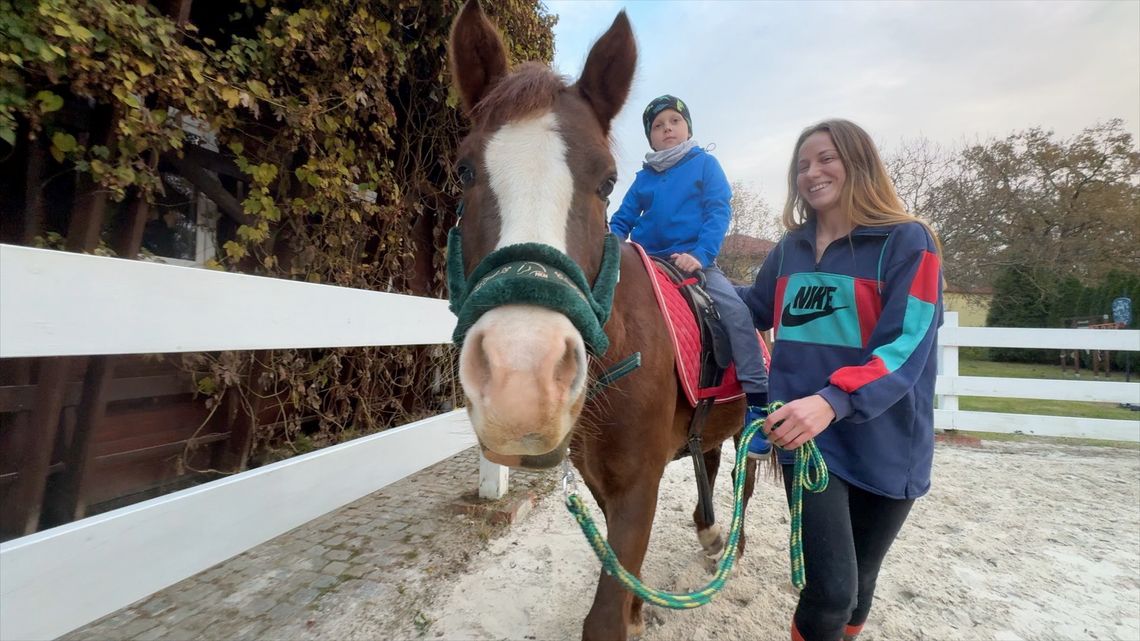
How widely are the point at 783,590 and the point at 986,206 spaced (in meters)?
25.1

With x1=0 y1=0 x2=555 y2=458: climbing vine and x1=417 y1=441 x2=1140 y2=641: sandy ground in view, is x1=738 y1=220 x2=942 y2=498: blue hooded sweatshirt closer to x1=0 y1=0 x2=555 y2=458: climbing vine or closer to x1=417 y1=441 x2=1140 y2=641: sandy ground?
x1=417 y1=441 x2=1140 y2=641: sandy ground

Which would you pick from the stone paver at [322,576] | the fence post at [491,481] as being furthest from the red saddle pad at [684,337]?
the fence post at [491,481]

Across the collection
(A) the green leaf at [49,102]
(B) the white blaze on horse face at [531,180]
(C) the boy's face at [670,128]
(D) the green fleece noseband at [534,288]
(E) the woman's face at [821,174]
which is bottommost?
(D) the green fleece noseband at [534,288]

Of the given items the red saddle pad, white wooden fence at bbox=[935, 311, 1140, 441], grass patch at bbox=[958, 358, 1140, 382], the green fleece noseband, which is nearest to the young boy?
the red saddle pad

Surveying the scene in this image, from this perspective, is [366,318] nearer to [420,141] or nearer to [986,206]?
[420,141]

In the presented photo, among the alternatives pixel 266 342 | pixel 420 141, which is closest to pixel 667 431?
pixel 266 342

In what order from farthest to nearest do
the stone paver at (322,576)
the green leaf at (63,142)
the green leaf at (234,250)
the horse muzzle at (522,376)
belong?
the green leaf at (234,250) → the green leaf at (63,142) → the stone paver at (322,576) → the horse muzzle at (522,376)

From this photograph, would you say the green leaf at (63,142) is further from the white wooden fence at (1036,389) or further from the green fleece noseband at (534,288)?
the white wooden fence at (1036,389)

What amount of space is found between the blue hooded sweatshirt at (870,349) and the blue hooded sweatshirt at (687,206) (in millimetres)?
886

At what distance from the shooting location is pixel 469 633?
7.70ft

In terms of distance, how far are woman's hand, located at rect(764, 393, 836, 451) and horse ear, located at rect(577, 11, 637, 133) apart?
1.25m

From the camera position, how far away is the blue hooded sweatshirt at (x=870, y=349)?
1.48m

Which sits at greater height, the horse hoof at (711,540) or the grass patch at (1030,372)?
the grass patch at (1030,372)

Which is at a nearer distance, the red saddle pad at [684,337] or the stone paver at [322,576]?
the red saddle pad at [684,337]
